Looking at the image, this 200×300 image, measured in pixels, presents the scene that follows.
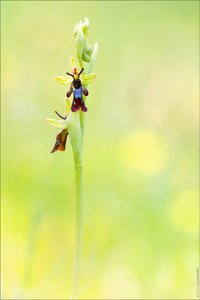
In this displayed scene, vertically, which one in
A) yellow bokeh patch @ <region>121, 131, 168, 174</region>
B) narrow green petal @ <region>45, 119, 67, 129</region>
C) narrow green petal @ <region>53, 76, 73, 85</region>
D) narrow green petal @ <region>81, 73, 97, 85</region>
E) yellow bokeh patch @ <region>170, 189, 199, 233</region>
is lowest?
yellow bokeh patch @ <region>170, 189, 199, 233</region>

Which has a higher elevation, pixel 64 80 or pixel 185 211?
pixel 64 80

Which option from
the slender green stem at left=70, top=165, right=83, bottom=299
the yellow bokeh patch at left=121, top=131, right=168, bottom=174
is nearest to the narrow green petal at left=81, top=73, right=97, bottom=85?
the slender green stem at left=70, top=165, right=83, bottom=299

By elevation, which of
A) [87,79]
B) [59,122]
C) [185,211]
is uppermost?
[87,79]

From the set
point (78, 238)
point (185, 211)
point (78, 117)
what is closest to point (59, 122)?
point (78, 117)

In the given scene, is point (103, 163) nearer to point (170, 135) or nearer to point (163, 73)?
point (170, 135)

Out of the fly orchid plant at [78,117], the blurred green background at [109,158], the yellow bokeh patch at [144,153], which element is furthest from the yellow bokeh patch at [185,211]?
the fly orchid plant at [78,117]

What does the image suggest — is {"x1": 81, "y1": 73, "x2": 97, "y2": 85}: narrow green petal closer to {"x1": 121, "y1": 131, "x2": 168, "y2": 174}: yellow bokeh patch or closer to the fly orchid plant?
the fly orchid plant

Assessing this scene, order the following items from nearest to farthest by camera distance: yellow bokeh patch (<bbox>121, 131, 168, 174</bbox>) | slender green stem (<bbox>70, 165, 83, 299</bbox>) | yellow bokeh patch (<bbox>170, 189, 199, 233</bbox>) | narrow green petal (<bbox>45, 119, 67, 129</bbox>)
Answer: slender green stem (<bbox>70, 165, 83, 299</bbox>) → narrow green petal (<bbox>45, 119, 67, 129</bbox>) → yellow bokeh patch (<bbox>170, 189, 199, 233</bbox>) → yellow bokeh patch (<bbox>121, 131, 168, 174</bbox>)

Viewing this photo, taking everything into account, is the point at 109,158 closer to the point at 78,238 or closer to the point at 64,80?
the point at 64,80

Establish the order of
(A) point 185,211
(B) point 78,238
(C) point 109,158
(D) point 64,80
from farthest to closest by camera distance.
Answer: (C) point 109,158 < (A) point 185,211 < (D) point 64,80 < (B) point 78,238
